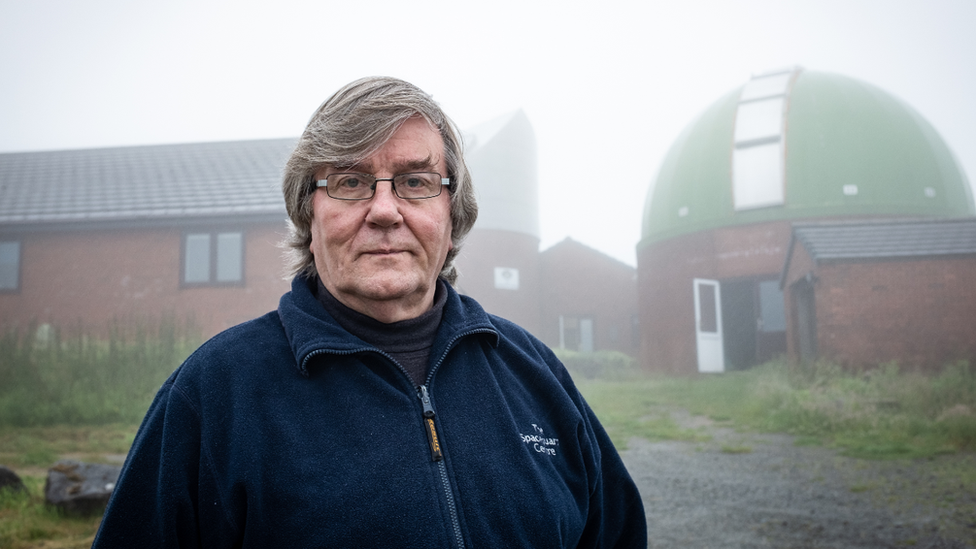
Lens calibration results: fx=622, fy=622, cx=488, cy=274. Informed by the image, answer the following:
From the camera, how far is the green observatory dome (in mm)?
11898

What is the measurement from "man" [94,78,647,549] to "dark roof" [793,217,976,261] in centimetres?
844

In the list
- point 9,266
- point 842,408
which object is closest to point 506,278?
point 9,266

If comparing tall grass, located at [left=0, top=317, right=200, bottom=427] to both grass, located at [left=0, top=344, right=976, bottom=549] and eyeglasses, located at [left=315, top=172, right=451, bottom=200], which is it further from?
eyeglasses, located at [left=315, top=172, right=451, bottom=200]

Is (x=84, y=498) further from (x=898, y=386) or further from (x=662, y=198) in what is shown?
(x=662, y=198)

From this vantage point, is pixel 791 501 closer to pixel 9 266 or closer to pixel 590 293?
pixel 9 266

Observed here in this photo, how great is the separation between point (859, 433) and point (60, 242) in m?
11.5

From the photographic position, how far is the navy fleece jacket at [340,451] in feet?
3.95

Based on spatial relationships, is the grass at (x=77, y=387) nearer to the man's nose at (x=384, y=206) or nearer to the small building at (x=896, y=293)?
the man's nose at (x=384, y=206)

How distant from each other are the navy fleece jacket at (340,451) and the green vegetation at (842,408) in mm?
5928

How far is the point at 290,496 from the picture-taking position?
3.98 ft

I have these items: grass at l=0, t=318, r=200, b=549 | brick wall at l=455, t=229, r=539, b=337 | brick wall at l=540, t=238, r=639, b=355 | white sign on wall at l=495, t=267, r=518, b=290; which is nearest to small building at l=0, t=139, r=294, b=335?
grass at l=0, t=318, r=200, b=549

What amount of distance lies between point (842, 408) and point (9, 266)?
11827 mm

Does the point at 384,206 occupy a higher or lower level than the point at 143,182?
lower

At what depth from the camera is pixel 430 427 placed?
136 centimetres
